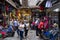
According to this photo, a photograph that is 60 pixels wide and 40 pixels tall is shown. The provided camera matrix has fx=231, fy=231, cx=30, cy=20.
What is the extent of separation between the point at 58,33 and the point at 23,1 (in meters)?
54.5

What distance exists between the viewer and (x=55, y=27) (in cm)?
1591

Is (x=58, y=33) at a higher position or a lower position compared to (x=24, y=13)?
higher

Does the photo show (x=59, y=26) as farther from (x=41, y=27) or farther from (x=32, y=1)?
(x=32, y=1)

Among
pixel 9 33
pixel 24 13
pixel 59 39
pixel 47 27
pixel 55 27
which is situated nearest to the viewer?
pixel 59 39

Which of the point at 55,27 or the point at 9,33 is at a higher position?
the point at 55,27

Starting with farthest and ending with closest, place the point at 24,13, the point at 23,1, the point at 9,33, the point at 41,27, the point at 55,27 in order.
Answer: the point at 24,13, the point at 23,1, the point at 9,33, the point at 41,27, the point at 55,27

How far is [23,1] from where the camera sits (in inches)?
2712

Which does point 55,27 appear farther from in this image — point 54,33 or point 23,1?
point 23,1

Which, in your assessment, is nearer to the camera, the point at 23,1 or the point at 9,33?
the point at 9,33

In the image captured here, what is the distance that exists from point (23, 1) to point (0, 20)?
158 feet

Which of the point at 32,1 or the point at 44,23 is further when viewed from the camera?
the point at 32,1

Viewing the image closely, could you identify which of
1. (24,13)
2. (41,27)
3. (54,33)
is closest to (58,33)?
(54,33)

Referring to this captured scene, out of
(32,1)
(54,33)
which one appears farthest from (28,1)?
(54,33)

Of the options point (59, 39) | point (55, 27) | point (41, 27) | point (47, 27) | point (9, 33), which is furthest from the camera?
point (9, 33)
